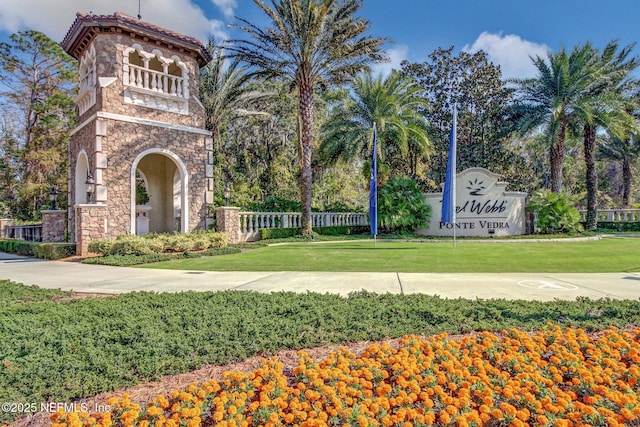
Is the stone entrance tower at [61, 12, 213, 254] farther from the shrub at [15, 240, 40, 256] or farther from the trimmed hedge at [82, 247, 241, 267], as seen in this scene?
the trimmed hedge at [82, 247, 241, 267]

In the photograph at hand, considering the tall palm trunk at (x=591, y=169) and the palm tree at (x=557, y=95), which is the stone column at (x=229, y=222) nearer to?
Answer: the palm tree at (x=557, y=95)

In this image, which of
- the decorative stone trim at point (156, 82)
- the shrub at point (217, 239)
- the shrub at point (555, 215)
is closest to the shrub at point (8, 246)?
the decorative stone trim at point (156, 82)

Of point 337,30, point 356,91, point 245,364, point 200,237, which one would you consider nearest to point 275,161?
point 356,91

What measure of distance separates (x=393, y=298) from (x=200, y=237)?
390 inches

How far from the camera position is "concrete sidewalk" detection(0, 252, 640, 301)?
6.34 meters

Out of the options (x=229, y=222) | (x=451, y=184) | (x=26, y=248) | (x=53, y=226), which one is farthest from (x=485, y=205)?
(x=26, y=248)

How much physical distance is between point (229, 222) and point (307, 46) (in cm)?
876

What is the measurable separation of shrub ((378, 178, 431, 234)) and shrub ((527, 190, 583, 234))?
5.89 m

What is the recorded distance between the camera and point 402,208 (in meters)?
20.9

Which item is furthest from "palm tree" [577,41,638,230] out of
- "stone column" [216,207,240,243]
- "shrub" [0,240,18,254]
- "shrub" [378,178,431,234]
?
"shrub" [0,240,18,254]

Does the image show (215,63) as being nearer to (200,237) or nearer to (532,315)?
(200,237)

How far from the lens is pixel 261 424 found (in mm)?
2604

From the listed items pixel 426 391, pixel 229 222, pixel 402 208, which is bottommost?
pixel 426 391

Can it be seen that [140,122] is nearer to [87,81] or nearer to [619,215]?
[87,81]
